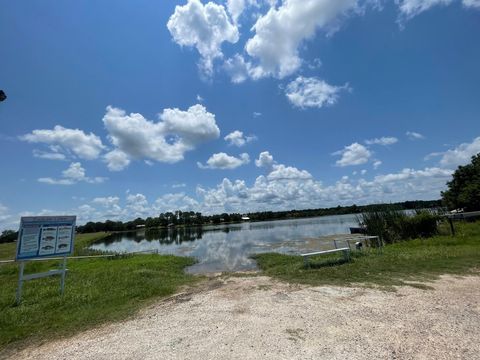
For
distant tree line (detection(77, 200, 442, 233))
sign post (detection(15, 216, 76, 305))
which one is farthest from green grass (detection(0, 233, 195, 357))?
distant tree line (detection(77, 200, 442, 233))

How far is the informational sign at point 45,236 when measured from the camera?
8195 mm

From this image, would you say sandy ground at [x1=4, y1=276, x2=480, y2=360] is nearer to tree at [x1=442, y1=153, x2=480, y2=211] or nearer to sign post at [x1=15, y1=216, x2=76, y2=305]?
sign post at [x1=15, y1=216, x2=76, y2=305]

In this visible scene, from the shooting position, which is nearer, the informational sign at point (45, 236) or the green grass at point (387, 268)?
the green grass at point (387, 268)

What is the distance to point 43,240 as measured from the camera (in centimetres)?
862

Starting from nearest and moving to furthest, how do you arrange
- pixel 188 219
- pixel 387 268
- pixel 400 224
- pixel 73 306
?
pixel 73 306 → pixel 387 268 → pixel 400 224 → pixel 188 219

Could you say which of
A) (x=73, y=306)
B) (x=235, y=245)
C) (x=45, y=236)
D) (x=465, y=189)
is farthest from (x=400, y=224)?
(x=45, y=236)

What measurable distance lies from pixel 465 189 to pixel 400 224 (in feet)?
42.5

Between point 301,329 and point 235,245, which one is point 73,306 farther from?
point 235,245

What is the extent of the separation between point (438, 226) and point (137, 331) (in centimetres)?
1885

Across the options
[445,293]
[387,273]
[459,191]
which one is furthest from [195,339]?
[459,191]

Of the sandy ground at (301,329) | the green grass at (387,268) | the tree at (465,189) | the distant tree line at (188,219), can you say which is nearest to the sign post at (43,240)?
the sandy ground at (301,329)

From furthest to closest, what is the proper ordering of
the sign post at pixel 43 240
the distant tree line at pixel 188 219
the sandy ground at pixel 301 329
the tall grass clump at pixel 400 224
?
1. the distant tree line at pixel 188 219
2. the tall grass clump at pixel 400 224
3. the sign post at pixel 43 240
4. the sandy ground at pixel 301 329

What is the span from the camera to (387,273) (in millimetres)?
8516

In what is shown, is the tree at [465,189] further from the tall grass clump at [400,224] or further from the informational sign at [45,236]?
the informational sign at [45,236]
